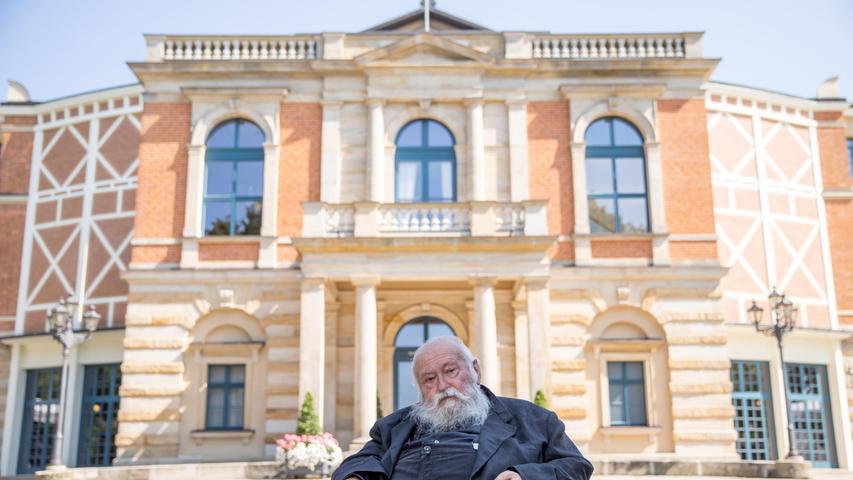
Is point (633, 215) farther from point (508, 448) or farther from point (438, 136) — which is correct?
point (508, 448)

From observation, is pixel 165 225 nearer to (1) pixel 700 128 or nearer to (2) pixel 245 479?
(2) pixel 245 479

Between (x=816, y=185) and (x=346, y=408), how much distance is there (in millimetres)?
14678

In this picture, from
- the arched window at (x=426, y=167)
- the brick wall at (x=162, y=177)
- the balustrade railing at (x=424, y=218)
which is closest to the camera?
the balustrade railing at (x=424, y=218)

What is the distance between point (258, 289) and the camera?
18094 mm

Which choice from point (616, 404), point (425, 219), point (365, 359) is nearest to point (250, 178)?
point (425, 219)

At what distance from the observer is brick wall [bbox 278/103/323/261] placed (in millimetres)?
18422

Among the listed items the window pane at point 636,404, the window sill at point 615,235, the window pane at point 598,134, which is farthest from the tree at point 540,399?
the window pane at point 598,134

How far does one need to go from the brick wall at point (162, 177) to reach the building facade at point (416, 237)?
5 centimetres

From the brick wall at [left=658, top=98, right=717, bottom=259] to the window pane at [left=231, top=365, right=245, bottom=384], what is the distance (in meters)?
9.57

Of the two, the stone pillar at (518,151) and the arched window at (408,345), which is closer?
the arched window at (408,345)

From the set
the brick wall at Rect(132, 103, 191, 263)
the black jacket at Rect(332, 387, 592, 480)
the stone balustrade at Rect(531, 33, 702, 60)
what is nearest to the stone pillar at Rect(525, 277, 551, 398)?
the stone balustrade at Rect(531, 33, 702, 60)

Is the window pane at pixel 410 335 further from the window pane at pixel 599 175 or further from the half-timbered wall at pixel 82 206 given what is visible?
the half-timbered wall at pixel 82 206

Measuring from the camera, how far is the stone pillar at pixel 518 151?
18328 mm

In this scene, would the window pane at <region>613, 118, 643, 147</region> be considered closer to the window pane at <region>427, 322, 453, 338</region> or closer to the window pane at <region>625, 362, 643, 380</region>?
Result: the window pane at <region>625, 362, 643, 380</region>
